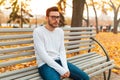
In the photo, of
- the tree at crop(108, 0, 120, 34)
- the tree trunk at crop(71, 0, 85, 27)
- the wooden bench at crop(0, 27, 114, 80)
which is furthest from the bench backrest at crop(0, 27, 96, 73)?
the tree at crop(108, 0, 120, 34)

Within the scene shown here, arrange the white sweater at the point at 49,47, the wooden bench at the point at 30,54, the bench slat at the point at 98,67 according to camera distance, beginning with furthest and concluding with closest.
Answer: the bench slat at the point at 98,67 → the white sweater at the point at 49,47 → the wooden bench at the point at 30,54

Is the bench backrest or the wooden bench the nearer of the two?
the wooden bench

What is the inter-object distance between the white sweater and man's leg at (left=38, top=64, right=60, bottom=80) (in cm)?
5

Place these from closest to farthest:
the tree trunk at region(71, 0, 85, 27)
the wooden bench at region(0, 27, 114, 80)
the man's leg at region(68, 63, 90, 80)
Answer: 1. the wooden bench at region(0, 27, 114, 80)
2. the man's leg at region(68, 63, 90, 80)
3. the tree trunk at region(71, 0, 85, 27)

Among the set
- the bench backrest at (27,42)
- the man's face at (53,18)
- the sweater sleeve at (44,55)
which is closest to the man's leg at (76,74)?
the sweater sleeve at (44,55)

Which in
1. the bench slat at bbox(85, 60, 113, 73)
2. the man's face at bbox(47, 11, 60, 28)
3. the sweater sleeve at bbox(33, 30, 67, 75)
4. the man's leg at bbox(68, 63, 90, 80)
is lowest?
the bench slat at bbox(85, 60, 113, 73)

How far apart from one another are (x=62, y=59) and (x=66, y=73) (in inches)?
14.2

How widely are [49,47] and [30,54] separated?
1.24 ft

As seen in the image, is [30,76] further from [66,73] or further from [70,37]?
[70,37]

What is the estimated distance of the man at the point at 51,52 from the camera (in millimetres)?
4789

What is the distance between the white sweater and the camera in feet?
15.7

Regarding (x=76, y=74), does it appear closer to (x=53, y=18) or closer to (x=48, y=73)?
(x=48, y=73)

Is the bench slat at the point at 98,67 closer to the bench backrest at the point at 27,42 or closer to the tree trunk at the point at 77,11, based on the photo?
the bench backrest at the point at 27,42

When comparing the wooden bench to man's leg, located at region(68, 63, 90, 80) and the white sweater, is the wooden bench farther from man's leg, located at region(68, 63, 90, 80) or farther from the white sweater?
man's leg, located at region(68, 63, 90, 80)
